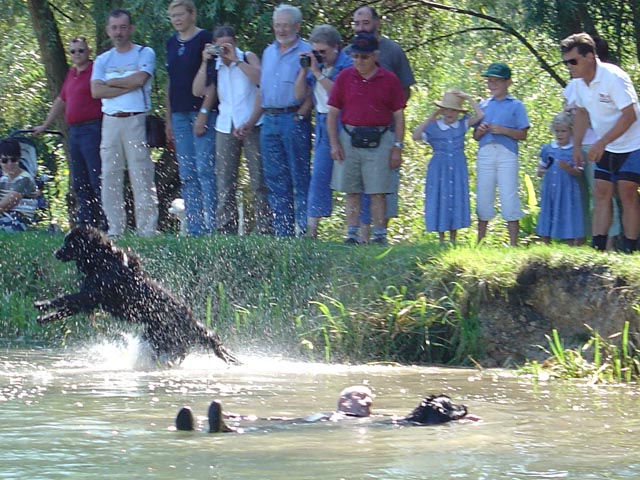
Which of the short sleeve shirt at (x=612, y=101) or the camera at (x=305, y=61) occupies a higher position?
the camera at (x=305, y=61)

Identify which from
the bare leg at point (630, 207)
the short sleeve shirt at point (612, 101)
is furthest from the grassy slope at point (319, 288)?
the short sleeve shirt at point (612, 101)

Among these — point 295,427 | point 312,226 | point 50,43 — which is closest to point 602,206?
point 312,226

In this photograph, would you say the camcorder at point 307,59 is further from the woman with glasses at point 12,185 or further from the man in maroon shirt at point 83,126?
the woman with glasses at point 12,185

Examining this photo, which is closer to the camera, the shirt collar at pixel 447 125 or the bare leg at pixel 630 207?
the bare leg at pixel 630 207

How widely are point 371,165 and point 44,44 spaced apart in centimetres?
503

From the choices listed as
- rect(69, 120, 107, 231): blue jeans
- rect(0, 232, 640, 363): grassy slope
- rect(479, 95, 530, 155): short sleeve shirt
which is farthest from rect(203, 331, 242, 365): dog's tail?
rect(69, 120, 107, 231): blue jeans

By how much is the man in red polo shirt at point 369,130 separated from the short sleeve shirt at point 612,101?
5.75 feet

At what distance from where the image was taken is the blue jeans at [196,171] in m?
13.2

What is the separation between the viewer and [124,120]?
1334 cm

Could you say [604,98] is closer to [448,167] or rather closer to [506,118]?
[506,118]

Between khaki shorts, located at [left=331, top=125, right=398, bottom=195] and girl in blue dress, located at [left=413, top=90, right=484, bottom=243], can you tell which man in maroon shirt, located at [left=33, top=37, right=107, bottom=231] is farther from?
girl in blue dress, located at [left=413, top=90, right=484, bottom=243]

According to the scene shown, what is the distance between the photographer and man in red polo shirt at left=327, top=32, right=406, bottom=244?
12086mm

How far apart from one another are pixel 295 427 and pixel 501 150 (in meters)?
5.39

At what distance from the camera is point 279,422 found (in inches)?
304
